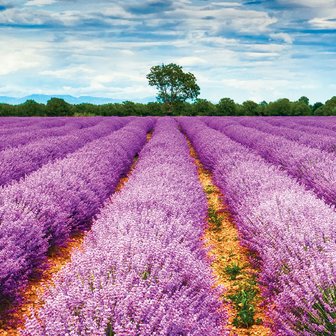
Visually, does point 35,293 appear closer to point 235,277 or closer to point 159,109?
point 235,277

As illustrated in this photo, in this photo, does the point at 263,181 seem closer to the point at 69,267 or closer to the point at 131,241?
the point at 131,241

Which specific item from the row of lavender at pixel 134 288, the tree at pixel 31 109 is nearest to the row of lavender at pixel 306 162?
the row of lavender at pixel 134 288

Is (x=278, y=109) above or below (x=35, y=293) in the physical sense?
above

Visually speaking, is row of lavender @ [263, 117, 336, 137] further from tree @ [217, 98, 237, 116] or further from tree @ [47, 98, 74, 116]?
tree @ [47, 98, 74, 116]

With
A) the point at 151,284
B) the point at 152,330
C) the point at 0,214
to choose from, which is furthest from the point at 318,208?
the point at 0,214

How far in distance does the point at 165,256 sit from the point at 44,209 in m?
2.21

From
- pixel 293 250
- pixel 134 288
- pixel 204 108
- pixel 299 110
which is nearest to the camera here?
pixel 134 288

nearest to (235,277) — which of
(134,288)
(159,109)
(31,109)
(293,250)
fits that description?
(293,250)

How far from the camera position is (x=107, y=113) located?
50.8 metres

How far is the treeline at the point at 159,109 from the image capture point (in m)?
49.9

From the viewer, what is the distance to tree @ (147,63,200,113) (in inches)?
2340

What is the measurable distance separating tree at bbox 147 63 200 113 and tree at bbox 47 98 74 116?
14151mm

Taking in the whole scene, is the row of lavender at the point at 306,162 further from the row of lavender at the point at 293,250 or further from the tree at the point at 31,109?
the tree at the point at 31,109

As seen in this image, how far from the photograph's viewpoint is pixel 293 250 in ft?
10.5
